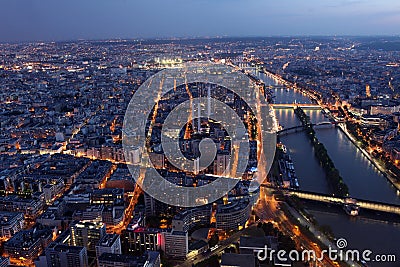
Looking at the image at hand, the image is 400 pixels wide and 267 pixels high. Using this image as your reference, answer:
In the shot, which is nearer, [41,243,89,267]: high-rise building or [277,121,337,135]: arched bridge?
[41,243,89,267]: high-rise building

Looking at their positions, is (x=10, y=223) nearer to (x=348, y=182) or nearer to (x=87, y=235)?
(x=87, y=235)

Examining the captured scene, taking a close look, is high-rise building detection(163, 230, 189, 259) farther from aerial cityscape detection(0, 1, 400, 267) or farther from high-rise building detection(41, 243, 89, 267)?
high-rise building detection(41, 243, 89, 267)

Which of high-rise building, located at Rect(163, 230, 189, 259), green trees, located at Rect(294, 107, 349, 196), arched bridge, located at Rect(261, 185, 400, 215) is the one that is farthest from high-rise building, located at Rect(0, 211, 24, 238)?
green trees, located at Rect(294, 107, 349, 196)

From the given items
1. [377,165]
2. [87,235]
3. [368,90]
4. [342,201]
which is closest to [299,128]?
[377,165]

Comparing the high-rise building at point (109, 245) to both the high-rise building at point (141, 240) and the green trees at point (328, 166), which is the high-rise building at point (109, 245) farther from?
the green trees at point (328, 166)

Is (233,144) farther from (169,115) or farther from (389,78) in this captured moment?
(389,78)

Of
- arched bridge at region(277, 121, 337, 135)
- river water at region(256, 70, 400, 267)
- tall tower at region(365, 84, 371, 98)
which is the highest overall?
tall tower at region(365, 84, 371, 98)

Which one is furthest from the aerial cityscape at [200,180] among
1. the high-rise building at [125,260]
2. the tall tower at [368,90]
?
the tall tower at [368,90]
